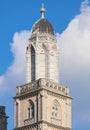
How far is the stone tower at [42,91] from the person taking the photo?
99250mm

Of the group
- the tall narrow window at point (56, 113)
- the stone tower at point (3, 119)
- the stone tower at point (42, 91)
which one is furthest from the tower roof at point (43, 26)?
the stone tower at point (3, 119)

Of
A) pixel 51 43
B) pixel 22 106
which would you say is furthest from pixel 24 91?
pixel 51 43

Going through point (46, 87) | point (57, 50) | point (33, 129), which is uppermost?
point (57, 50)

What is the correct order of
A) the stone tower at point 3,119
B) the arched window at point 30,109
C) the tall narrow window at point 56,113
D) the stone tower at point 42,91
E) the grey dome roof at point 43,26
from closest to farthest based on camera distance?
the stone tower at point 42,91, the tall narrow window at point 56,113, the arched window at point 30,109, the grey dome roof at point 43,26, the stone tower at point 3,119

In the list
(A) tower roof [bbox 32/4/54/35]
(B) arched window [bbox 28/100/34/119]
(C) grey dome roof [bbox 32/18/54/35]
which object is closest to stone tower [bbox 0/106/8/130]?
(B) arched window [bbox 28/100/34/119]

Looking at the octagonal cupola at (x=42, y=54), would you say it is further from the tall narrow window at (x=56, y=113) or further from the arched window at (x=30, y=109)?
the tall narrow window at (x=56, y=113)

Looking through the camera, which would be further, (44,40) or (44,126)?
(44,40)

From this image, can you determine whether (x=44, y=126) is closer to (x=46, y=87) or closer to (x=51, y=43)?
(x=46, y=87)

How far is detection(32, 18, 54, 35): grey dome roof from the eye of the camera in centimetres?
10538

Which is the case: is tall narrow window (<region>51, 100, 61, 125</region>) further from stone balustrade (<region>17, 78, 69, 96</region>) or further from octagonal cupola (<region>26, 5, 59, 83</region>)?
octagonal cupola (<region>26, 5, 59, 83</region>)

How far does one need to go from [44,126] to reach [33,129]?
84.2 inches

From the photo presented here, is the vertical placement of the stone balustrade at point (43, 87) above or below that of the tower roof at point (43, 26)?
below

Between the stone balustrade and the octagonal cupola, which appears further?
the octagonal cupola

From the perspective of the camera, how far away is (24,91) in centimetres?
10244
